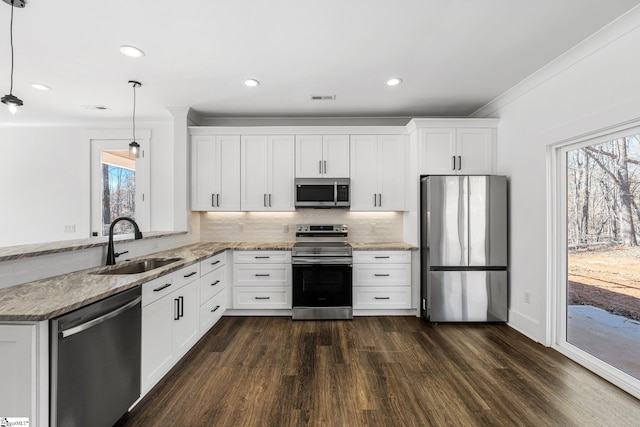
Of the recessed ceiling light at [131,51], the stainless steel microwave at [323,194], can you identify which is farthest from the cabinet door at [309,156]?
the recessed ceiling light at [131,51]

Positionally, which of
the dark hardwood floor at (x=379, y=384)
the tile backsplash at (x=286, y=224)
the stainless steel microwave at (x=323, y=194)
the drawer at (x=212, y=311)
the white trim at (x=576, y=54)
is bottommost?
the dark hardwood floor at (x=379, y=384)

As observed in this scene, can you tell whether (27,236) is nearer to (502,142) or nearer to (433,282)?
(433,282)

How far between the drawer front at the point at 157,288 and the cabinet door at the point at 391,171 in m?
2.66

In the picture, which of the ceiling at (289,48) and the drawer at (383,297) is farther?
the drawer at (383,297)

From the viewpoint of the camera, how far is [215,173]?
157 inches

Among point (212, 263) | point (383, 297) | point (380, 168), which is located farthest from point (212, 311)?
point (380, 168)

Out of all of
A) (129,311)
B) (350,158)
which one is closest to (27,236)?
(129,311)

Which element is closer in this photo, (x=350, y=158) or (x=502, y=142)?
(x=502, y=142)

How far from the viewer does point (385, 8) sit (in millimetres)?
1941

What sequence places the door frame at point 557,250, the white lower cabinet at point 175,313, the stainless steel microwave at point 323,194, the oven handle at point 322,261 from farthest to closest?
the stainless steel microwave at point 323,194, the oven handle at point 322,261, the door frame at point 557,250, the white lower cabinet at point 175,313

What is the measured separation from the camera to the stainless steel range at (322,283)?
3.53m

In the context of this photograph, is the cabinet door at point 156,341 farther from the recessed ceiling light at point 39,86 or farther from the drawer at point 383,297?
the recessed ceiling light at point 39,86

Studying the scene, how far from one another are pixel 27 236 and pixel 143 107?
9.21 ft

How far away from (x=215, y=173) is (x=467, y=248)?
3.34 m
